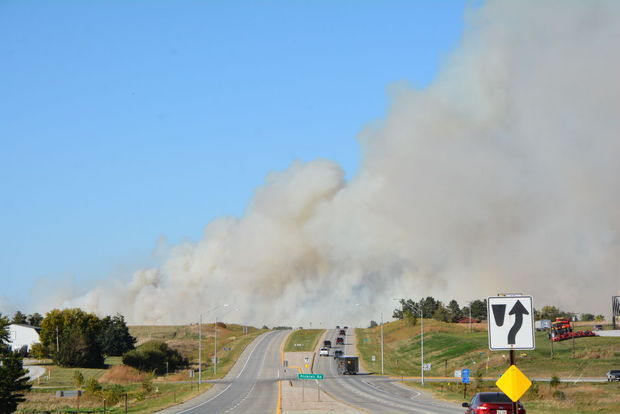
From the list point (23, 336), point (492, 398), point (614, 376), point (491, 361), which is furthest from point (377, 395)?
point (23, 336)

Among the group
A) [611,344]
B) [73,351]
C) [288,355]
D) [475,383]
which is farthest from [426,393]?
[73,351]

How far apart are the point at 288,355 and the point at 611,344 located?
48.7 metres

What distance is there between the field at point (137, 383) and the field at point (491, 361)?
77.1 feet

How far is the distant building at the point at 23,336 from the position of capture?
146625 mm

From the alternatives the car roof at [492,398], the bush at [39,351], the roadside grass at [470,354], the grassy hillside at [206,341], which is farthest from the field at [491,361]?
the bush at [39,351]

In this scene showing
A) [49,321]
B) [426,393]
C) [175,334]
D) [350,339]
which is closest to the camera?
[426,393]

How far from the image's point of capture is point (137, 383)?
330 ft

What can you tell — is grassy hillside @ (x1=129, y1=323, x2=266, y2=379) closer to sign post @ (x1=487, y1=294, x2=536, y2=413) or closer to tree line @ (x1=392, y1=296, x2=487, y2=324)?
tree line @ (x1=392, y1=296, x2=487, y2=324)

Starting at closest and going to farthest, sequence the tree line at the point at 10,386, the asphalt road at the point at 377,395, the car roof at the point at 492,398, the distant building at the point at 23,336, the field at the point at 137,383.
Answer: the car roof at the point at 492,398, the asphalt road at the point at 377,395, the tree line at the point at 10,386, the field at the point at 137,383, the distant building at the point at 23,336

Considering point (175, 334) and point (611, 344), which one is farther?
point (175, 334)

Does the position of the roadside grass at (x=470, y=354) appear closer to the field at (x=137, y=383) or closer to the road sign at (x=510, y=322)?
the field at (x=137, y=383)

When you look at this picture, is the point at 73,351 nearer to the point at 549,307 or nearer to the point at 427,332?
the point at 427,332

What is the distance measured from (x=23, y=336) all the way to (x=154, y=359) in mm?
41883

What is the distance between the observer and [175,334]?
A: 18488 centimetres
